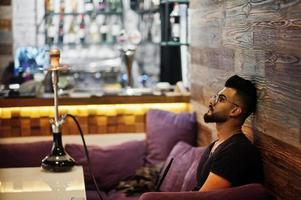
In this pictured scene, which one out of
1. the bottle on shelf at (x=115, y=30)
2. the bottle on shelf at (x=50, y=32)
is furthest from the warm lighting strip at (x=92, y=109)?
the bottle on shelf at (x=115, y=30)

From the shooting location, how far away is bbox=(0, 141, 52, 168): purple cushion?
12.8ft

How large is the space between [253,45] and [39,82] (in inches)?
86.6

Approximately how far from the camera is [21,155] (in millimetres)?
3932

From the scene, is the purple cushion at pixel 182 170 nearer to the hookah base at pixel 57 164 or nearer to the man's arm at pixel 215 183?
the man's arm at pixel 215 183

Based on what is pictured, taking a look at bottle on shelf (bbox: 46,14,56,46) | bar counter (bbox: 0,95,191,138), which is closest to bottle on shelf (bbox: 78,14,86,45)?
bottle on shelf (bbox: 46,14,56,46)

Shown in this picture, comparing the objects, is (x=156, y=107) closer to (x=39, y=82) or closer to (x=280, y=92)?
(x=39, y=82)

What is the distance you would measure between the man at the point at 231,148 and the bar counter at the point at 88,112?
1.37m

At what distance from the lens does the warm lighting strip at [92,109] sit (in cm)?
437

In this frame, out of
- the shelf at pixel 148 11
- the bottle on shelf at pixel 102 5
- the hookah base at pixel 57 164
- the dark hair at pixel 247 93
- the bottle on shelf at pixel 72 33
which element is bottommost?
the hookah base at pixel 57 164

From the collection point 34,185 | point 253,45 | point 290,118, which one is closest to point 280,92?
point 290,118

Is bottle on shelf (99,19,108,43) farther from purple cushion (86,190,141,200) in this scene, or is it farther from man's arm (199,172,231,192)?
man's arm (199,172,231,192)

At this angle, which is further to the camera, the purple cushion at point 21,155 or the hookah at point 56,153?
the purple cushion at point 21,155

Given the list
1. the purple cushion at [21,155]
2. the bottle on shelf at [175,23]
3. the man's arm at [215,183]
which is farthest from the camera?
the bottle on shelf at [175,23]

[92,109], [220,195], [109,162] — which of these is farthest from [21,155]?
[220,195]
